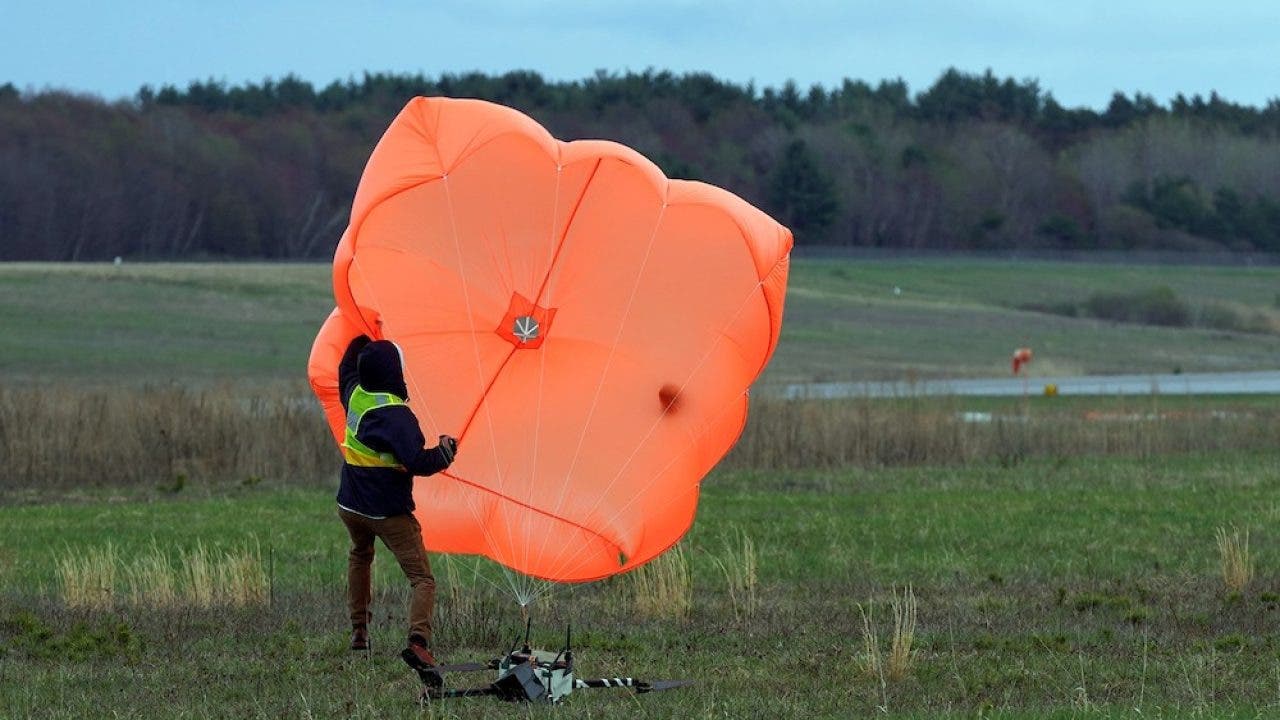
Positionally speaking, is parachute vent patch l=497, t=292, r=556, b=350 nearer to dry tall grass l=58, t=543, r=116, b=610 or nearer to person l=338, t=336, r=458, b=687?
person l=338, t=336, r=458, b=687

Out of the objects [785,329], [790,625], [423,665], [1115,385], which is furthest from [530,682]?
[785,329]

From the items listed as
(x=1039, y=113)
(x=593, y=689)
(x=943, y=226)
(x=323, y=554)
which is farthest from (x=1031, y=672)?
(x=1039, y=113)

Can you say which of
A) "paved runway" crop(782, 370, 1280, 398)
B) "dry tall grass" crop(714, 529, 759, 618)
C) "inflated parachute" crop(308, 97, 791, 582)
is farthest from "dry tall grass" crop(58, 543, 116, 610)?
"paved runway" crop(782, 370, 1280, 398)

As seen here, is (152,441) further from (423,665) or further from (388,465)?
(423,665)

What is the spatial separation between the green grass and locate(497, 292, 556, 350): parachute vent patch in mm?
1903

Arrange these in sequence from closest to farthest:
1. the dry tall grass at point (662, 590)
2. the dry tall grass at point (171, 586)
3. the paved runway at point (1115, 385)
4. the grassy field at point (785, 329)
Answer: the dry tall grass at point (662, 590) < the dry tall grass at point (171, 586) < the paved runway at point (1115, 385) < the grassy field at point (785, 329)

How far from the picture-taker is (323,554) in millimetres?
17062

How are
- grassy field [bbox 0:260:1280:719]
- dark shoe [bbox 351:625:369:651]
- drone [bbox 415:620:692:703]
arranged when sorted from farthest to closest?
dark shoe [bbox 351:625:369:651]
grassy field [bbox 0:260:1280:719]
drone [bbox 415:620:692:703]

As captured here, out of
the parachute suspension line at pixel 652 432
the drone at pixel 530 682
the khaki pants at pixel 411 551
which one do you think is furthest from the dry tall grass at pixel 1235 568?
the khaki pants at pixel 411 551

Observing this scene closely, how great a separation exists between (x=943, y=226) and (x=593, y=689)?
116m

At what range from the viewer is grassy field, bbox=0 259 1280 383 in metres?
50.5

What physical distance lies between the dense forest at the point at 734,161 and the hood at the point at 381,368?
Result: 87.5 meters

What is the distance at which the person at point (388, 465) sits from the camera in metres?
10.2

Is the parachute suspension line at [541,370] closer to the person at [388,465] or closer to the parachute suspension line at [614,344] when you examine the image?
the parachute suspension line at [614,344]
